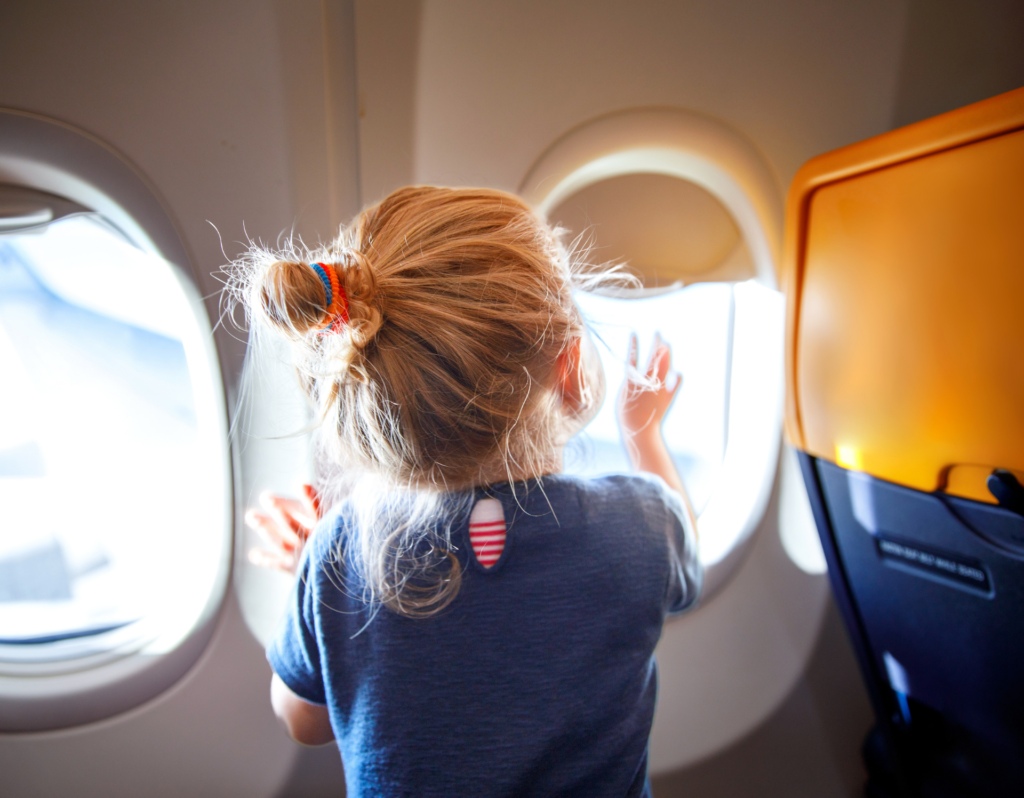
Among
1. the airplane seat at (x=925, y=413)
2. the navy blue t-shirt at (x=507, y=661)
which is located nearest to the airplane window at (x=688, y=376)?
the airplane seat at (x=925, y=413)

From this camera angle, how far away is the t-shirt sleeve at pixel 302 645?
2.07 ft

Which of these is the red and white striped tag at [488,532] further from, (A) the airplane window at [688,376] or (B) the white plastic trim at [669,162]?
(B) the white plastic trim at [669,162]

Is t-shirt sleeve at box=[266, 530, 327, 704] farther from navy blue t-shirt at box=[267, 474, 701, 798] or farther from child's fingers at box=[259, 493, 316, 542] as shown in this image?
child's fingers at box=[259, 493, 316, 542]

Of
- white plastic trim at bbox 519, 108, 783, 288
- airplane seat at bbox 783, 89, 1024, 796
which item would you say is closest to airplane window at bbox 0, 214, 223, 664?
white plastic trim at bbox 519, 108, 783, 288

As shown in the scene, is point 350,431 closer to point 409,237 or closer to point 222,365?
point 409,237

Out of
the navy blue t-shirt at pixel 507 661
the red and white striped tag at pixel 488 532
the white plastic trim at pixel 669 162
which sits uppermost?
the white plastic trim at pixel 669 162

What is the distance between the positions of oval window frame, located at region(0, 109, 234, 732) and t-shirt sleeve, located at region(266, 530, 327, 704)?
0.31 meters

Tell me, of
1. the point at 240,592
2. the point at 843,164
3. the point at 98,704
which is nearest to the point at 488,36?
the point at 843,164

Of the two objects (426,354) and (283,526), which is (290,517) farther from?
(426,354)

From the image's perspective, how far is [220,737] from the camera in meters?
0.97

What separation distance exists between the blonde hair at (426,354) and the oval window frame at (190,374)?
0.30 m

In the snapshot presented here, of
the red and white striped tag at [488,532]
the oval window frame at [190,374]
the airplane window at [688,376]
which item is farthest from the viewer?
the airplane window at [688,376]

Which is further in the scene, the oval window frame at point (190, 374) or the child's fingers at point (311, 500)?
the child's fingers at point (311, 500)

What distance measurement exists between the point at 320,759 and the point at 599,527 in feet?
2.64
